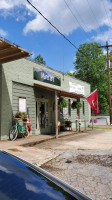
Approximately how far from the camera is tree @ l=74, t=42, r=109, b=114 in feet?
140

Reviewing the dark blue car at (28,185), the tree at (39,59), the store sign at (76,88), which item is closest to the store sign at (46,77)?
the store sign at (76,88)

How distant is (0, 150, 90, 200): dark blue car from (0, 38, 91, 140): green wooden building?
727 centimetres

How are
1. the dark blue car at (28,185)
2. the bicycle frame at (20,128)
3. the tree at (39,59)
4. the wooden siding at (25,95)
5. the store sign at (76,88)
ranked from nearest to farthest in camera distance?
the dark blue car at (28,185)
the bicycle frame at (20,128)
the wooden siding at (25,95)
the store sign at (76,88)
the tree at (39,59)

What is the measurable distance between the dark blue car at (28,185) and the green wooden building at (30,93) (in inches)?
286

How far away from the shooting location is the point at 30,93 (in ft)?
40.4

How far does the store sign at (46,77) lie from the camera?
512 inches

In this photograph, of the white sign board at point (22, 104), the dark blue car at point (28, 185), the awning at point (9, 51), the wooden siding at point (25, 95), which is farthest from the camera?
the white sign board at point (22, 104)

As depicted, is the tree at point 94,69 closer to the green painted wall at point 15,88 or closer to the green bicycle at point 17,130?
the green painted wall at point 15,88

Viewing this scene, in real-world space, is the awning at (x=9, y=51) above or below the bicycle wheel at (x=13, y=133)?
above

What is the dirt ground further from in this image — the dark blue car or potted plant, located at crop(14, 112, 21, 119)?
potted plant, located at crop(14, 112, 21, 119)

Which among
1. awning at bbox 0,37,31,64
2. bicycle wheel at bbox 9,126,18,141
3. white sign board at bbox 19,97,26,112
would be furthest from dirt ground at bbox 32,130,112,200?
white sign board at bbox 19,97,26,112

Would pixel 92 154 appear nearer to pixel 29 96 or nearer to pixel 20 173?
pixel 20 173

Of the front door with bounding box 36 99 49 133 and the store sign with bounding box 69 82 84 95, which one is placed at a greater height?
the store sign with bounding box 69 82 84 95

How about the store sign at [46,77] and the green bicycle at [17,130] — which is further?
the store sign at [46,77]
